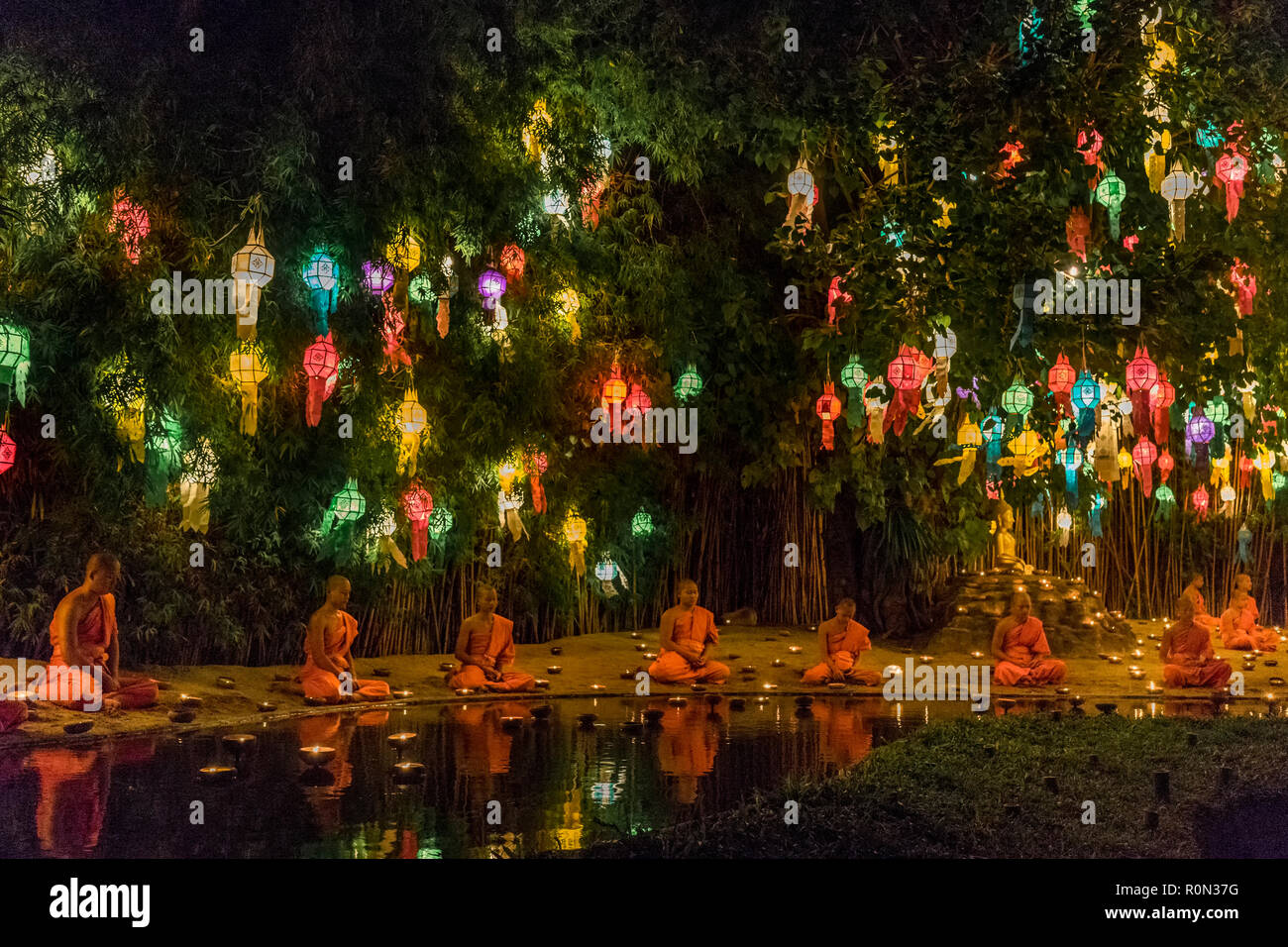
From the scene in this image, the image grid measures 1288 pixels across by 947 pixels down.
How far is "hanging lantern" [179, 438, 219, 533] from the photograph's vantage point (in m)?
8.17

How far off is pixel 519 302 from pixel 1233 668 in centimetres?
612

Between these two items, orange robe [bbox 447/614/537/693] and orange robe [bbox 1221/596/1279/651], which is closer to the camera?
orange robe [bbox 447/614/537/693]

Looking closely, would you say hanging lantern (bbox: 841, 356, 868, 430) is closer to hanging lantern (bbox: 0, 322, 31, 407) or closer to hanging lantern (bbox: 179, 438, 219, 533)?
hanging lantern (bbox: 179, 438, 219, 533)

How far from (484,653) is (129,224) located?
3.57 m

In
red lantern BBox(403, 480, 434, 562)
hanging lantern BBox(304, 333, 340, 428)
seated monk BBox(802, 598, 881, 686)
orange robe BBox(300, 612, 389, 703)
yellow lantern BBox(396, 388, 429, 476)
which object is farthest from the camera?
seated monk BBox(802, 598, 881, 686)

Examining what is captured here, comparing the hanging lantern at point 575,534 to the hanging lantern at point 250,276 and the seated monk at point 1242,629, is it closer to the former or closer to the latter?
the hanging lantern at point 250,276

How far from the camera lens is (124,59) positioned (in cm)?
798

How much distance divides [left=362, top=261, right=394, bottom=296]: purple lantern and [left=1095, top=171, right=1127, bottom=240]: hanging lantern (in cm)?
423

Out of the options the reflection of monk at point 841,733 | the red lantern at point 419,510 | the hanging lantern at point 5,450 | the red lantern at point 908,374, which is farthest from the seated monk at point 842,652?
the hanging lantern at point 5,450

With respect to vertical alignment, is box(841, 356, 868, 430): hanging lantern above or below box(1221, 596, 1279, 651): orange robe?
above
